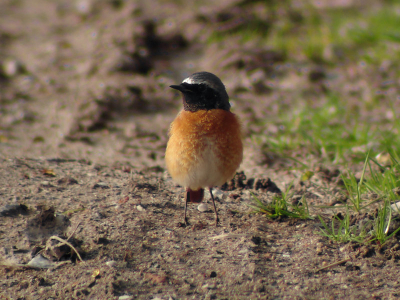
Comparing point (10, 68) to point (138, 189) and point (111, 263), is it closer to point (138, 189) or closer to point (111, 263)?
point (138, 189)

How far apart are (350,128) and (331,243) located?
2829 millimetres

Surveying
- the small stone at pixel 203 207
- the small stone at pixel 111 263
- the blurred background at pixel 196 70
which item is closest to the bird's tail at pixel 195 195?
the small stone at pixel 203 207

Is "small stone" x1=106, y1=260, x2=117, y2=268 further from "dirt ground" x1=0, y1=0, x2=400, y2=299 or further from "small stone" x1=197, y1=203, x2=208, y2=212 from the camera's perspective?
"small stone" x1=197, y1=203, x2=208, y2=212

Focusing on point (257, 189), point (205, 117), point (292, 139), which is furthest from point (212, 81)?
point (292, 139)

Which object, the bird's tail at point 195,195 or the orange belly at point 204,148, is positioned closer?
the orange belly at point 204,148

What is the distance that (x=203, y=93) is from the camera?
3.81 metres

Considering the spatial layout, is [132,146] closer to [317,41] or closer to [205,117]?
[205,117]

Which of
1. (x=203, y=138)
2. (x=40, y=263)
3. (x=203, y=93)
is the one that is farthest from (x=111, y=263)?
(x=203, y=93)

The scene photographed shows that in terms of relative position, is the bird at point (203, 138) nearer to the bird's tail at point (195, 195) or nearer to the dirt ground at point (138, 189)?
the bird's tail at point (195, 195)

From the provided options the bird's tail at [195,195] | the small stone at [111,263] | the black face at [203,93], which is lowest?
the small stone at [111,263]

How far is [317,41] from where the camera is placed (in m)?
8.31

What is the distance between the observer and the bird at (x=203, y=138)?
3707 millimetres

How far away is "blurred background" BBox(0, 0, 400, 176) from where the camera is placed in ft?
18.4

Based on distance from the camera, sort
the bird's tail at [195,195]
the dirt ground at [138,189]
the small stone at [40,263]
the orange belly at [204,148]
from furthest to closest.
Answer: the bird's tail at [195,195] < the orange belly at [204,148] < the small stone at [40,263] < the dirt ground at [138,189]
